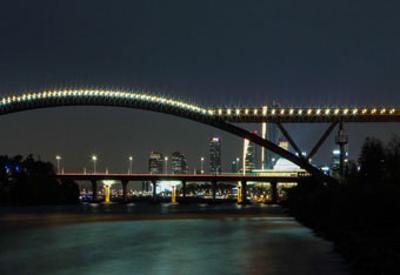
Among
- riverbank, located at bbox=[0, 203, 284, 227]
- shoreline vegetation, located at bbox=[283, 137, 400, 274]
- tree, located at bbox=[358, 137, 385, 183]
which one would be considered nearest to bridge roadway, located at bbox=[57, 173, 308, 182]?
riverbank, located at bbox=[0, 203, 284, 227]

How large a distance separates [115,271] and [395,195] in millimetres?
13498

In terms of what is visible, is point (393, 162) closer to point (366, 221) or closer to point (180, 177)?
point (366, 221)

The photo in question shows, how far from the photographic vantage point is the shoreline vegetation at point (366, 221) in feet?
71.2

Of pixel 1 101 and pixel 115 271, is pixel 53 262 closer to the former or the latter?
Result: pixel 115 271

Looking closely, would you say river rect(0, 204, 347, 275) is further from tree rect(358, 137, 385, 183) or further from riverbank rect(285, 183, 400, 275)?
tree rect(358, 137, 385, 183)

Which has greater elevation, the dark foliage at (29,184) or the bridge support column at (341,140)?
the bridge support column at (341,140)

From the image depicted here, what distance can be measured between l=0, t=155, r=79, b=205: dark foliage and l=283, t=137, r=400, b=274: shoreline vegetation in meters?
49.3

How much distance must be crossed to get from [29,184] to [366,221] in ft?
226

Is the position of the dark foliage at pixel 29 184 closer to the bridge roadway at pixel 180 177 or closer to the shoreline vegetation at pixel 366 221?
the bridge roadway at pixel 180 177

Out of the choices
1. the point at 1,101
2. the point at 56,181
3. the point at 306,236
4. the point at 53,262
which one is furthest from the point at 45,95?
the point at 53,262

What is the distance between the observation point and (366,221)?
34.7 meters

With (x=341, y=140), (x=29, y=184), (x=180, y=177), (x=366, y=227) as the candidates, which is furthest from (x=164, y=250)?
(x=180, y=177)

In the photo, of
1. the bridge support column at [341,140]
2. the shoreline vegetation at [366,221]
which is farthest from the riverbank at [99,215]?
the shoreline vegetation at [366,221]

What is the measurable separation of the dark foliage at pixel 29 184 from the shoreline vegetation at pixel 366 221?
49.3 meters
